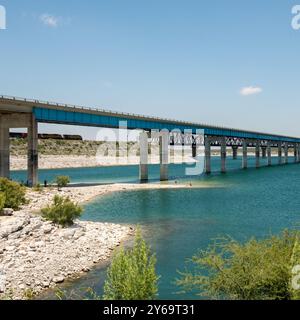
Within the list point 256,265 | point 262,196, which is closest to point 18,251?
point 256,265

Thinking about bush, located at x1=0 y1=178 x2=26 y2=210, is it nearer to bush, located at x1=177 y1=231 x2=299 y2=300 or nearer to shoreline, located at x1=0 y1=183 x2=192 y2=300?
shoreline, located at x1=0 y1=183 x2=192 y2=300

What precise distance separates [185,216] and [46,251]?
21.8 meters

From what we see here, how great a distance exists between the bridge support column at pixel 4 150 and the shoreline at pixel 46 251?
32.4 meters

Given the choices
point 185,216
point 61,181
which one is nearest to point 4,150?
point 61,181

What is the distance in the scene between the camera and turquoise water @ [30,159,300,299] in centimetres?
2662

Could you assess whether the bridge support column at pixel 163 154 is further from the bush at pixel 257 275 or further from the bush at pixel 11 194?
the bush at pixel 257 275

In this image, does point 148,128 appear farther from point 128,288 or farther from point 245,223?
point 128,288

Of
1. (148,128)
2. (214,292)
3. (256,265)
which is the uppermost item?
(148,128)

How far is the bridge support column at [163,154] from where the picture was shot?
94562 millimetres

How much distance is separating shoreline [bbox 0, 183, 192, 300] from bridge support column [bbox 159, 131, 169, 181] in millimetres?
55706

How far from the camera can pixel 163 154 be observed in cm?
9406

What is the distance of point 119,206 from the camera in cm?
5419

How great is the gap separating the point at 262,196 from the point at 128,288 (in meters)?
55.4

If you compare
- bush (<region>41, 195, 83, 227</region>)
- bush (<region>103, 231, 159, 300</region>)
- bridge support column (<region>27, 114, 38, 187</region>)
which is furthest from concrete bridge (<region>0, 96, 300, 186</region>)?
bush (<region>103, 231, 159, 300</region>)
